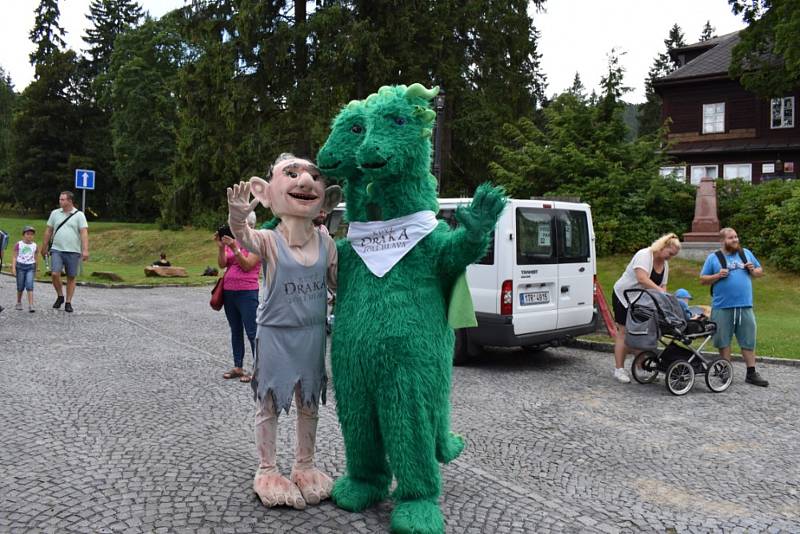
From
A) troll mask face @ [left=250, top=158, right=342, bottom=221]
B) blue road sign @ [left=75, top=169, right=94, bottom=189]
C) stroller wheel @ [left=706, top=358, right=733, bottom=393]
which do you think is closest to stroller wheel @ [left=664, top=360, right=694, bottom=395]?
stroller wheel @ [left=706, top=358, right=733, bottom=393]

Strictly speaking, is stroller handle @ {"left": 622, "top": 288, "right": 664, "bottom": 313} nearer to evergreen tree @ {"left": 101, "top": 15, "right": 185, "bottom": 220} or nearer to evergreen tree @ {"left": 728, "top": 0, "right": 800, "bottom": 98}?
evergreen tree @ {"left": 728, "top": 0, "right": 800, "bottom": 98}

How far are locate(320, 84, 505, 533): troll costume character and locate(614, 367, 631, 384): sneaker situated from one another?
170 inches

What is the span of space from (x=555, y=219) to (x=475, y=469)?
14.5 ft

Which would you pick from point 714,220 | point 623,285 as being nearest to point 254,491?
point 623,285

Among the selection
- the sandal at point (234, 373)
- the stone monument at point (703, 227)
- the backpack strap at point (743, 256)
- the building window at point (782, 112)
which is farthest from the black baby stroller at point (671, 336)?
the building window at point (782, 112)

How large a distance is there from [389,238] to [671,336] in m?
4.65

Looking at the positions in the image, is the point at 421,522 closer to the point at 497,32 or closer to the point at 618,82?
the point at 618,82

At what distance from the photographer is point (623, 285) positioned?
7395 millimetres

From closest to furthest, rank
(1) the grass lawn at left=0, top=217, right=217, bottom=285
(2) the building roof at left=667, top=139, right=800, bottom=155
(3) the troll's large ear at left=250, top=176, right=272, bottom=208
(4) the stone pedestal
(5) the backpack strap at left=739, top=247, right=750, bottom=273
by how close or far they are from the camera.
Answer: (3) the troll's large ear at left=250, top=176, right=272, bottom=208 < (5) the backpack strap at left=739, top=247, right=750, bottom=273 < (4) the stone pedestal < (1) the grass lawn at left=0, top=217, right=217, bottom=285 < (2) the building roof at left=667, top=139, right=800, bottom=155

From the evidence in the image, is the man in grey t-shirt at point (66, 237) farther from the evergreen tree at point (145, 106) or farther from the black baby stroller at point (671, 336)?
the evergreen tree at point (145, 106)

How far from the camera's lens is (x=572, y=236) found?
8328 mm

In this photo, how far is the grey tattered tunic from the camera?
3.45m

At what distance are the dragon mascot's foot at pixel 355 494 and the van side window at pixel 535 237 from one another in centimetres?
447

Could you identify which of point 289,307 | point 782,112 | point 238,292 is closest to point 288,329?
point 289,307
